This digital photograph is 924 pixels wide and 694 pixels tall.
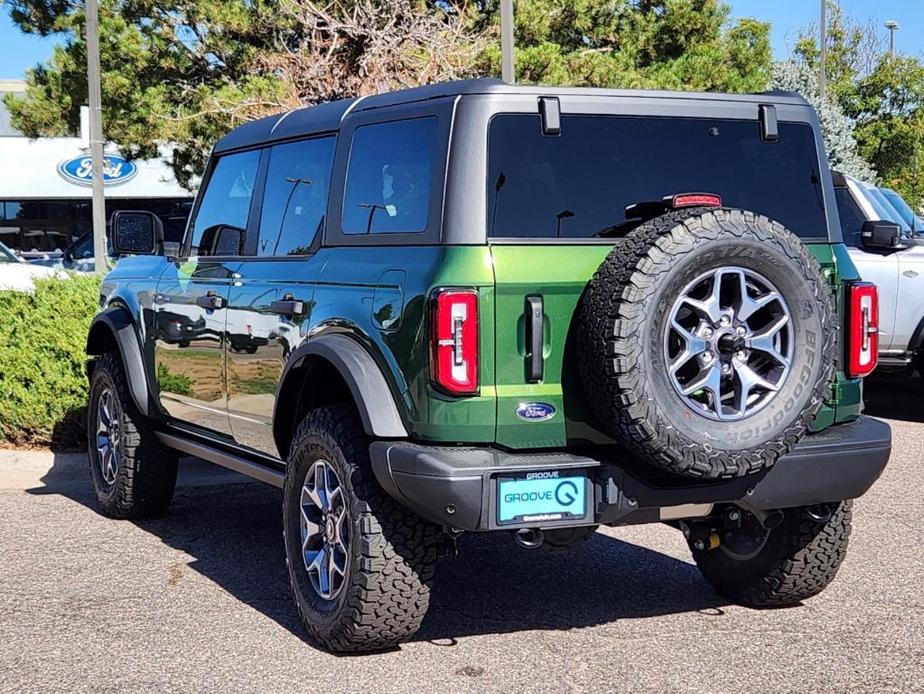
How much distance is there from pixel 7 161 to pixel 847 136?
2375 cm

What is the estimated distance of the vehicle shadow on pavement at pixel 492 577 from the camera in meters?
5.51

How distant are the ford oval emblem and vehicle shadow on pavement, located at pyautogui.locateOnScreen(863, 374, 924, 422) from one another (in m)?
7.71

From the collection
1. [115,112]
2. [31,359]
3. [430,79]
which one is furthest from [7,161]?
[31,359]

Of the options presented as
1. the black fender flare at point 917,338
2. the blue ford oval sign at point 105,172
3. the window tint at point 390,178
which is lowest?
the black fender flare at point 917,338

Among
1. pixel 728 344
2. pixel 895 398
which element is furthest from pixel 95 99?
pixel 728 344

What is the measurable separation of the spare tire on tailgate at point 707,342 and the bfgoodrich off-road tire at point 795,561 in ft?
2.88

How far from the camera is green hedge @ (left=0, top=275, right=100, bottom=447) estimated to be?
29.9 ft

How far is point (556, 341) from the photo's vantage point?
4582mm

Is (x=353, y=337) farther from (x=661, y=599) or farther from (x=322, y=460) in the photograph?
(x=661, y=599)

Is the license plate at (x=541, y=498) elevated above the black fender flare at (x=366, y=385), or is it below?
below

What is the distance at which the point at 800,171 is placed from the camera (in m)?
5.29

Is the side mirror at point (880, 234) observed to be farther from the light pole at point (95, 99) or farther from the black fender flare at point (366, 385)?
the light pole at point (95, 99)

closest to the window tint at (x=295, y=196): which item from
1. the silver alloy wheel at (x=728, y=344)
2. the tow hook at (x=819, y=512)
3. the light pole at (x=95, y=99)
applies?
the silver alloy wheel at (x=728, y=344)

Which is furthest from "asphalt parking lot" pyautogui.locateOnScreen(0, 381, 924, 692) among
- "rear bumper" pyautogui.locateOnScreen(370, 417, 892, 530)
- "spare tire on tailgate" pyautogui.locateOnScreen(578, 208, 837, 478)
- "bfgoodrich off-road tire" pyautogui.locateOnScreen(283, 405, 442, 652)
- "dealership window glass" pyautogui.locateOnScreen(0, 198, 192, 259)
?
"dealership window glass" pyautogui.locateOnScreen(0, 198, 192, 259)
